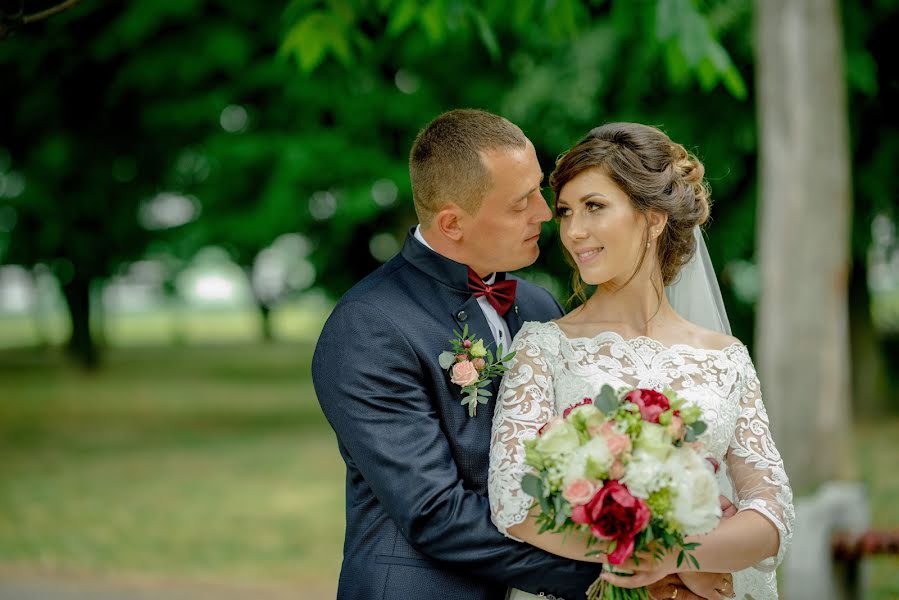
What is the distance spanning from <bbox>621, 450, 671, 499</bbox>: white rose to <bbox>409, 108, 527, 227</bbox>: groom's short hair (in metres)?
1.07

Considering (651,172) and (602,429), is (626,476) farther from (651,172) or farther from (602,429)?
(651,172)

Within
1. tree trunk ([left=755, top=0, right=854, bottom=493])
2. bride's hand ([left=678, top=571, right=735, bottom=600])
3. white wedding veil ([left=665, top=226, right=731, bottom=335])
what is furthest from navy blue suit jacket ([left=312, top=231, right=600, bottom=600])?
tree trunk ([left=755, top=0, right=854, bottom=493])

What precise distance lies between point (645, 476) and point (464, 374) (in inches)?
28.0

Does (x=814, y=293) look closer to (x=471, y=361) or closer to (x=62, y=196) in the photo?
(x=471, y=361)

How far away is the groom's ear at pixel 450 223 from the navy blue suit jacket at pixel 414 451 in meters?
0.08

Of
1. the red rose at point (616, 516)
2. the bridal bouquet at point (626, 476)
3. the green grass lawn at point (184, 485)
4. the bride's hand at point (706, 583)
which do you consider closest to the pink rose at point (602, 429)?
the bridal bouquet at point (626, 476)

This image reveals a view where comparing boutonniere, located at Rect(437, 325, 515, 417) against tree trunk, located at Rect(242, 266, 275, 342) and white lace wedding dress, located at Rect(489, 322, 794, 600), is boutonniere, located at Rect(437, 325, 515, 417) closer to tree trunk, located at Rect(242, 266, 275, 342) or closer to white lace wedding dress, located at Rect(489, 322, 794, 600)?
white lace wedding dress, located at Rect(489, 322, 794, 600)

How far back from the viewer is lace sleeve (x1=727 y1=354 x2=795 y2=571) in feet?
9.50

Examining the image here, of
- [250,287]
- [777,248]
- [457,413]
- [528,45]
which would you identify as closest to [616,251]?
[457,413]

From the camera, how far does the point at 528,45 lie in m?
12.4

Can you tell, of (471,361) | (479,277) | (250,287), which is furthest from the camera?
(250,287)

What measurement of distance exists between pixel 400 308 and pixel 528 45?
9.84 metres

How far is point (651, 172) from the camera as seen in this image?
3137 mm

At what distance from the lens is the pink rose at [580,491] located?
2.41m
